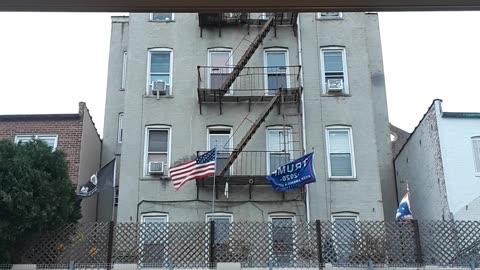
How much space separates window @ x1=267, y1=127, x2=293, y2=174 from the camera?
21.7 meters

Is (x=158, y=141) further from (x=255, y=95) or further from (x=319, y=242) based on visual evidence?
(x=319, y=242)

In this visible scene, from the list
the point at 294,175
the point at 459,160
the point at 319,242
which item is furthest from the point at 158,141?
the point at 459,160

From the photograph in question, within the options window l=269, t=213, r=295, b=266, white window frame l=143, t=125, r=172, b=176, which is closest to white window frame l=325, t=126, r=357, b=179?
window l=269, t=213, r=295, b=266

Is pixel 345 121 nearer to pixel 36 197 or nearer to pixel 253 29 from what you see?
pixel 253 29

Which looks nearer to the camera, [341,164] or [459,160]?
[459,160]

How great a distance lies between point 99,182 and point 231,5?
1731cm

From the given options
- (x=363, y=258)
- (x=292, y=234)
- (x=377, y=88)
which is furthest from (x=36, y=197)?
(x=377, y=88)

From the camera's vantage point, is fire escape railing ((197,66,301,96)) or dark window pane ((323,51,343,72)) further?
dark window pane ((323,51,343,72))

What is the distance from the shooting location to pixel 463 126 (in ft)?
70.5

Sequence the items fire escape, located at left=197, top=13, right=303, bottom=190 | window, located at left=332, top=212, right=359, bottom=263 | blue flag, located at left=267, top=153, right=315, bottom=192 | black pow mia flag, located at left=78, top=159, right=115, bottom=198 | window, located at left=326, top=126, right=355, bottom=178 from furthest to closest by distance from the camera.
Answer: window, located at left=326, top=126, right=355, bottom=178
fire escape, located at left=197, top=13, right=303, bottom=190
black pow mia flag, located at left=78, top=159, right=115, bottom=198
blue flag, located at left=267, top=153, right=315, bottom=192
window, located at left=332, top=212, right=359, bottom=263

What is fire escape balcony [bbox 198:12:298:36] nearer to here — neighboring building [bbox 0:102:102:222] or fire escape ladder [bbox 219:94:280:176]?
fire escape ladder [bbox 219:94:280:176]

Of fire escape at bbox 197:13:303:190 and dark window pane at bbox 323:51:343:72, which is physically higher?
dark window pane at bbox 323:51:343:72

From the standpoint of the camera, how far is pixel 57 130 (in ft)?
73.1

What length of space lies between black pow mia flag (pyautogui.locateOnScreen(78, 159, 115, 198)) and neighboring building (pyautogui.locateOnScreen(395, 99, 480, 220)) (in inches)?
422
